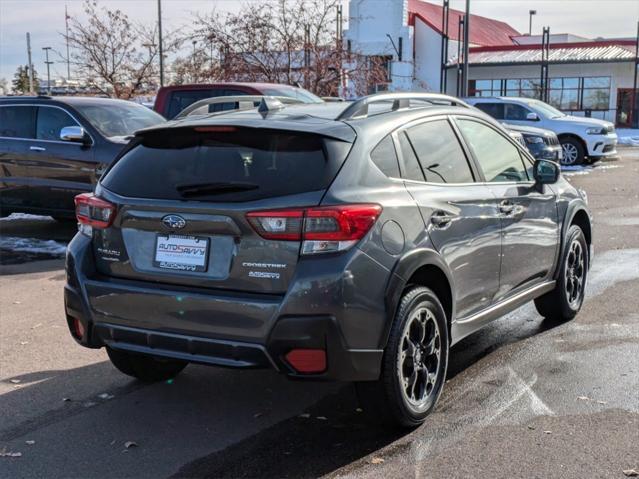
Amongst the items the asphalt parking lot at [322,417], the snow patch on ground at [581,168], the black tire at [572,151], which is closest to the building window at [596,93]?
the snow patch on ground at [581,168]

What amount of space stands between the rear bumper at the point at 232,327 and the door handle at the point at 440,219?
0.67 metres

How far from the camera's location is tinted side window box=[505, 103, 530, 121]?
2039cm

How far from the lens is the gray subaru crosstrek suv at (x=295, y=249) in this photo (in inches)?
146

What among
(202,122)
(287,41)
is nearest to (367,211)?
(202,122)

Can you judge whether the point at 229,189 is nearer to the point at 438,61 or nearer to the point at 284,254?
the point at 284,254

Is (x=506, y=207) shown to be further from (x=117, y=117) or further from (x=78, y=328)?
(x=117, y=117)

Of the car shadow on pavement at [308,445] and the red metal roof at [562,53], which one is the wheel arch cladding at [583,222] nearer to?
the car shadow on pavement at [308,445]

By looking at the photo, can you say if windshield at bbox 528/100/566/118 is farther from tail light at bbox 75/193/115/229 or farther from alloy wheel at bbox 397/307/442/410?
tail light at bbox 75/193/115/229

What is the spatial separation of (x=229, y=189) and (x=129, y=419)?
1527 millimetres

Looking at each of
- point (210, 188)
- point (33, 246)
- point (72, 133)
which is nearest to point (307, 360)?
point (210, 188)

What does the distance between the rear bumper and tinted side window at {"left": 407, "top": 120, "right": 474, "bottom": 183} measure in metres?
1.05

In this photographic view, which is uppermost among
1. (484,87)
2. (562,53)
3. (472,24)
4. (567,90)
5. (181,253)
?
(472,24)

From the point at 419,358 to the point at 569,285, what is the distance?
2593 millimetres

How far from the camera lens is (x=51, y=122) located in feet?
34.4
